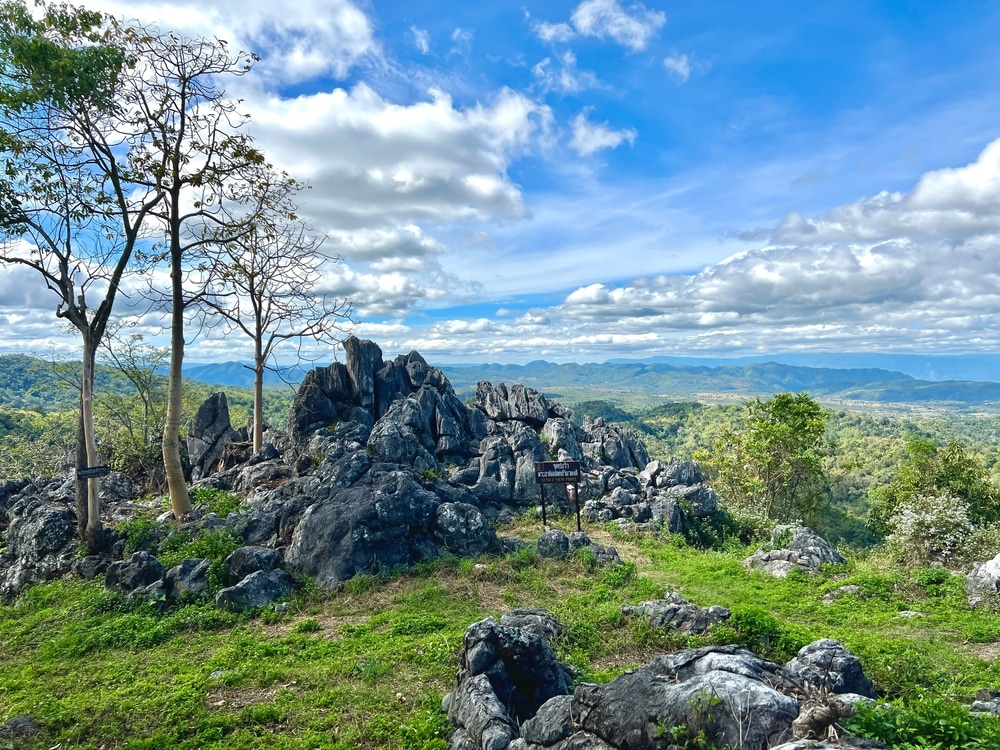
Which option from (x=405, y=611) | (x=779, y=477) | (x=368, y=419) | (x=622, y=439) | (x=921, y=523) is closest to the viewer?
(x=405, y=611)

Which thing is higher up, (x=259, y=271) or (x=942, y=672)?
(x=259, y=271)

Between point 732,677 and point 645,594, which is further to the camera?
point 645,594

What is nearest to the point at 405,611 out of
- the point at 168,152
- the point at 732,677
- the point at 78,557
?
the point at 732,677

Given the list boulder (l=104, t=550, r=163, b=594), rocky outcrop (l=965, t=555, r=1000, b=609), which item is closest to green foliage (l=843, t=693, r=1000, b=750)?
rocky outcrop (l=965, t=555, r=1000, b=609)

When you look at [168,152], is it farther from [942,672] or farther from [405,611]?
[942,672]

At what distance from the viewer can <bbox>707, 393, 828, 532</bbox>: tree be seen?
3294 cm

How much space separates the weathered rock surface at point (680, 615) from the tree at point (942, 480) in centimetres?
3142

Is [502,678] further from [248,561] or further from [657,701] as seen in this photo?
[248,561]

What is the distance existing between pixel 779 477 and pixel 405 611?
30.5 metres

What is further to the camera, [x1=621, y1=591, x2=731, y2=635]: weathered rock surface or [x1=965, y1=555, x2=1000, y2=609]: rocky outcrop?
[x1=965, y1=555, x2=1000, y2=609]: rocky outcrop

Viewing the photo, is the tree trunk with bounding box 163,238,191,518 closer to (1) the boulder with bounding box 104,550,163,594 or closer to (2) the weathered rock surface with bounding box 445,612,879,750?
(1) the boulder with bounding box 104,550,163,594

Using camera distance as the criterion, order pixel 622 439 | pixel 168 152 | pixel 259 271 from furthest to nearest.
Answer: pixel 622 439, pixel 259 271, pixel 168 152

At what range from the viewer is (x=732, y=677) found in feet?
20.1

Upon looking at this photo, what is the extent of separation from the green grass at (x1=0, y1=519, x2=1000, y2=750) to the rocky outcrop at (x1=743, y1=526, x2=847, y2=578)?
36.3 inches
